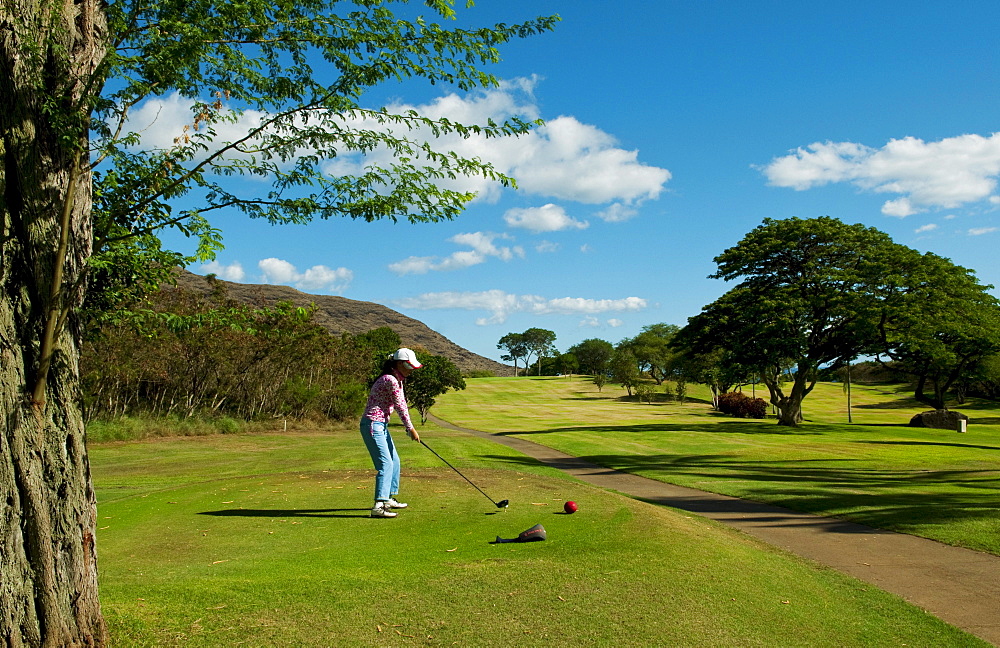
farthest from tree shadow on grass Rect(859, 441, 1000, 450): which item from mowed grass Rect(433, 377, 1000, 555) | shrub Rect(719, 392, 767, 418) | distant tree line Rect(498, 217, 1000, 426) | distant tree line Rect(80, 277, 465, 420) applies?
distant tree line Rect(80, 277, 465, 420)

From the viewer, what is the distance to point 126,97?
209 inches

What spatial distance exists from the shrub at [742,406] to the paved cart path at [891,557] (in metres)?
51.5

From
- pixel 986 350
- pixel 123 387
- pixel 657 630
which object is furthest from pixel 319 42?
pixel 986 350

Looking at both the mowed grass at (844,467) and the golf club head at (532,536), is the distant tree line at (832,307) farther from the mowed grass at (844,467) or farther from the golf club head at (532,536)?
the golf club head at (532,536)

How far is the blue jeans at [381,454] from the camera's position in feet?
30.4

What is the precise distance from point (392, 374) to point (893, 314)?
3870cm

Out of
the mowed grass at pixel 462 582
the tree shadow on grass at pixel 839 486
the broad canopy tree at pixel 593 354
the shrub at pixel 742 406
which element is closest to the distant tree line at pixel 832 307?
the shrub at pixel 742 406

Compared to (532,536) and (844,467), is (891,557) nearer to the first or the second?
(532,536)

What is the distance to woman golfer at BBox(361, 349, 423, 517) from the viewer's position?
30.5 ft

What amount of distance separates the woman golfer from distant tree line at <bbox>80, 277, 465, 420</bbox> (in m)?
12.4

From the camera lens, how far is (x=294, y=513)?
31.9ft

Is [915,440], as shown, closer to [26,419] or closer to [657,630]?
[657,630]

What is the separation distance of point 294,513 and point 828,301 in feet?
124

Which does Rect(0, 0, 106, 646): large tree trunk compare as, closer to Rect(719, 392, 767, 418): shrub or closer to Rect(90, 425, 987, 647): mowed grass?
Rect(90, 425, 987, 647): mowed grass
